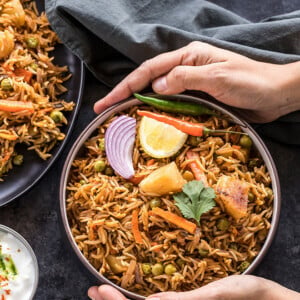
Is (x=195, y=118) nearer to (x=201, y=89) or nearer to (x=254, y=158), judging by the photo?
(x=201, y=89)

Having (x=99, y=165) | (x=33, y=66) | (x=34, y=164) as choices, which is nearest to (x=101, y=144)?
(x=99, y=165)

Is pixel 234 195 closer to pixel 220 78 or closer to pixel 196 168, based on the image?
pixel 196 168

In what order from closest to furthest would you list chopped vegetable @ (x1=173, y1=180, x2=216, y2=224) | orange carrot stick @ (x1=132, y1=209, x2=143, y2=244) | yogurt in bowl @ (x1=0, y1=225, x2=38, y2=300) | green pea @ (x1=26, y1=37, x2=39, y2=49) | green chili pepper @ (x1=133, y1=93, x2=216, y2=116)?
chopped vegetable @ (x1=173, y1=180, x2=216, y2=224)
orange carrot stick @ (x1=132, y1=209, x2=143, y2=244)
yogurt in bowl @ (x1=0, y1=225, x2=38, y2=300)
green chili pepper @ (x1=133, y1=93, x2=216, y2=116)
green pea @ (x1=26, y1=37, x2=39, y2=49)

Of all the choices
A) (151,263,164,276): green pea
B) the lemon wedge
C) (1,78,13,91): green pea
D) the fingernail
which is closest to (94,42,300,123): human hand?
the fingernail

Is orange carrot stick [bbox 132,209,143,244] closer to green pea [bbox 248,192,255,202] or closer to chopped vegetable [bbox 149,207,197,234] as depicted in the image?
chopped vegetable [bbox 149,207,197,234]

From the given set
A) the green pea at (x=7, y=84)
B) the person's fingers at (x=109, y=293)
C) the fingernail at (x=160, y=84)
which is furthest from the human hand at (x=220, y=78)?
the person's fingers at (x=109, y=293)

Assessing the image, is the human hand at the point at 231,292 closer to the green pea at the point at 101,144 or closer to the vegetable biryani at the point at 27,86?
the green pea at the point at 101,144

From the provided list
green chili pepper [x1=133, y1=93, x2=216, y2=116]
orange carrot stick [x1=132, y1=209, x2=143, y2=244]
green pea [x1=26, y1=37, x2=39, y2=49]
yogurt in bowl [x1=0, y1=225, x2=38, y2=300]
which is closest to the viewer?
orange carrot stick [x1=132, y1=209, x2=143, y2=244]
